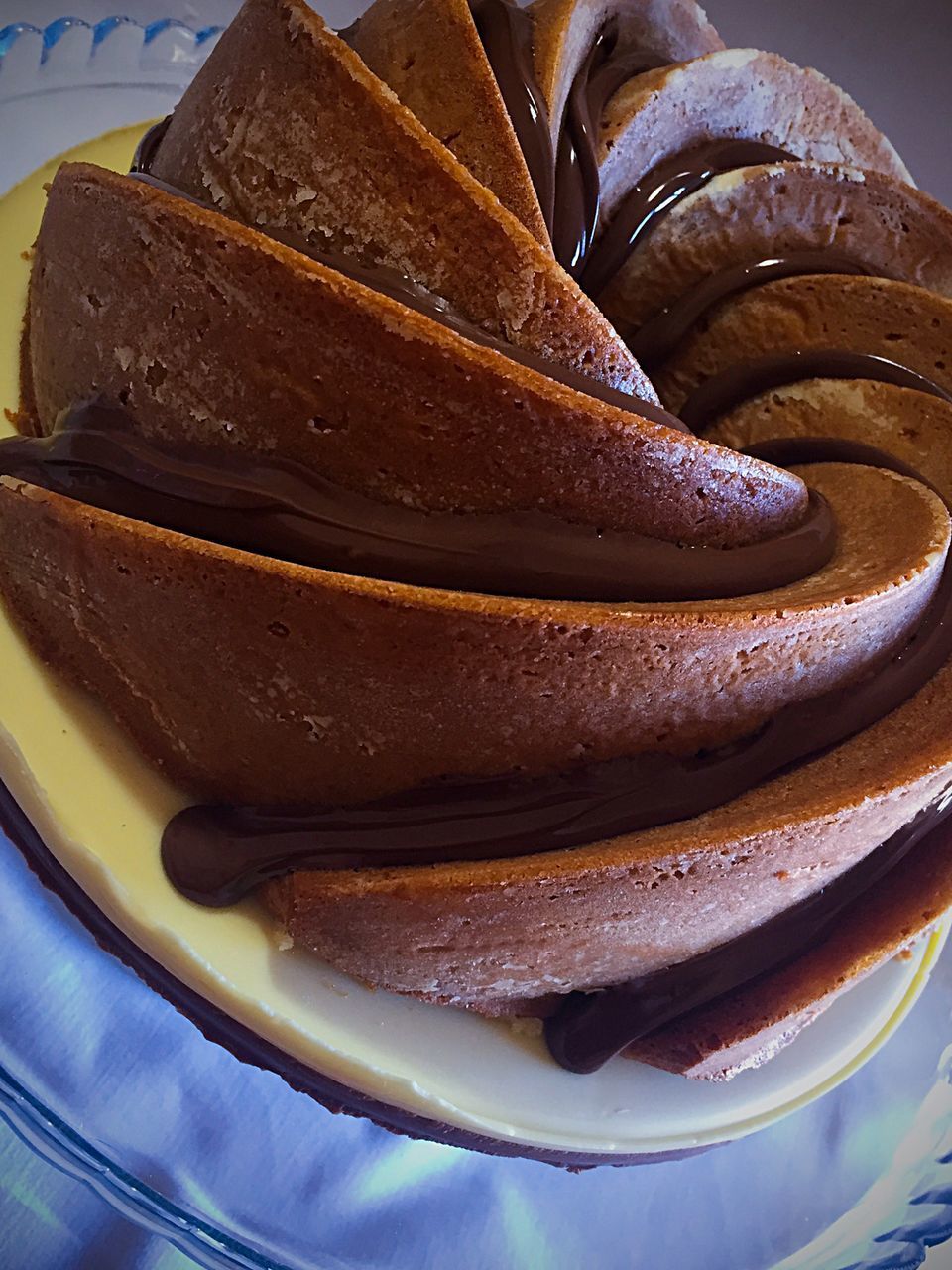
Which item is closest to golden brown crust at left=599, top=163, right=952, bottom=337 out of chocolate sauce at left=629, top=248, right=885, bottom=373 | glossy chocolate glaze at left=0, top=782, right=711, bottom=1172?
chocolate sauce at left=629, top=248, right=885, bottom=373

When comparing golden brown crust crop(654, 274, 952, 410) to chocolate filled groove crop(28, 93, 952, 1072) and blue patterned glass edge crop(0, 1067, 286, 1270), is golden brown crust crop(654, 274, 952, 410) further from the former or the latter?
blue patterned glass edge crop(0, 1067, 286, 1270)

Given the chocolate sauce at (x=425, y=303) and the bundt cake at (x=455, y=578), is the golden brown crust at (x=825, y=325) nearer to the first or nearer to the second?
the bundt cake at (x=455, y=578)

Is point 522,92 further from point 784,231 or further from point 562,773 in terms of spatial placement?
point 562,773

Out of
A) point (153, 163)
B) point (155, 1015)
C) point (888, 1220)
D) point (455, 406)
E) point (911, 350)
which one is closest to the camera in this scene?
point (455, 406)

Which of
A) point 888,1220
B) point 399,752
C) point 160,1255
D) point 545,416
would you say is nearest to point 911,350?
point 545,416

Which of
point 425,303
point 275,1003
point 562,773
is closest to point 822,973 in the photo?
point 562,773

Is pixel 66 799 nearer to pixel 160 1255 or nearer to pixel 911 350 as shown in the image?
pixel 160 1255

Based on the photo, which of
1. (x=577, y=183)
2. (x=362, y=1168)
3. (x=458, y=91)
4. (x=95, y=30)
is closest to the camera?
(x=458, y=91)
